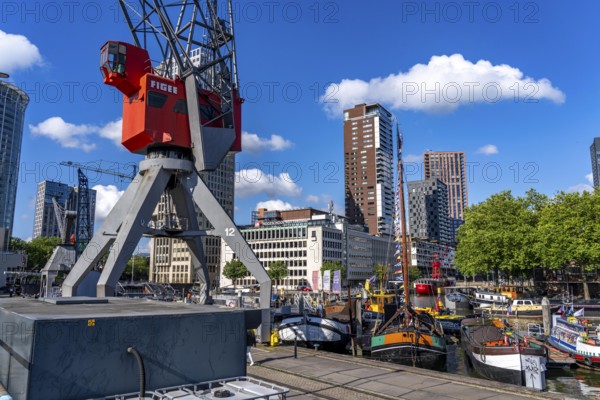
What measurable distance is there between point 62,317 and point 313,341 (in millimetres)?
27578

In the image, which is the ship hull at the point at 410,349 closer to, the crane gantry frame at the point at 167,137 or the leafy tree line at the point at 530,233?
the crane gantry frame at the point at 167,137

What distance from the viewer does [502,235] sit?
78.8 m

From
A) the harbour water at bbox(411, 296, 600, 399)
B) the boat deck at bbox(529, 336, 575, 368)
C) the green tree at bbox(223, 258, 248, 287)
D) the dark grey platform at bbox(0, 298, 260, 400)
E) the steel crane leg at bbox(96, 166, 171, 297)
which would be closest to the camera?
the dark grey platform at bbox(0, 298, 260, 400)

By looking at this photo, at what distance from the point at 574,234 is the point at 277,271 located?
2927 inches

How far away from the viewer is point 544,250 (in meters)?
72.8

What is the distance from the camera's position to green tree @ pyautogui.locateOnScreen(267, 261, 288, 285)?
125 metres

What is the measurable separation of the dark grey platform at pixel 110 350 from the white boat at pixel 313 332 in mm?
23114

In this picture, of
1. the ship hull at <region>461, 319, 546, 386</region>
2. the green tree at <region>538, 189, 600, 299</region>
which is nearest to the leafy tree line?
the green tree at <region>538, 189, 600, 299</region>

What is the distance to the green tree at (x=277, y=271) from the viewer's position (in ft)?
411

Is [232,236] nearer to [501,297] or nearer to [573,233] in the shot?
[501,297]

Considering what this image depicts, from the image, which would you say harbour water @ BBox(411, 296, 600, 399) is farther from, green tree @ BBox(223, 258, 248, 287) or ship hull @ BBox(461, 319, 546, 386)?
green tree @ BBox(223, 258, 248, 287)

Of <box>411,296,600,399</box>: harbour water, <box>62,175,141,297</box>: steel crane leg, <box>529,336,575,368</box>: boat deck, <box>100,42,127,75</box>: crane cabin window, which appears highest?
<box>100,42,127,75</box>: crane cabin window

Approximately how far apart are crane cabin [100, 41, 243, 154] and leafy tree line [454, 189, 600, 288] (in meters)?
62.1

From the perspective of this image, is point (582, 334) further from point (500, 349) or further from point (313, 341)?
point (313, 341)
